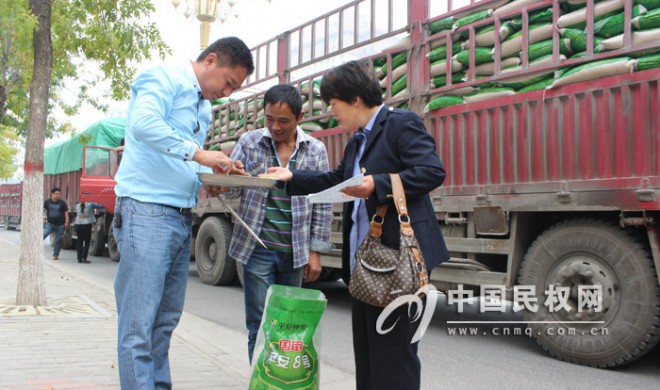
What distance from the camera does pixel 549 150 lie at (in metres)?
4.69

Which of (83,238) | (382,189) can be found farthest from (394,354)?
(83,238)

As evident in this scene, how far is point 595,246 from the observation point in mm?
4379

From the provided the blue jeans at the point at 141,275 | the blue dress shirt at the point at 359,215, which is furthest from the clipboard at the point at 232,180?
the blue dress shirt at the point at 359,215

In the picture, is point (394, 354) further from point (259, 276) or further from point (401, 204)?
point (259, 276)

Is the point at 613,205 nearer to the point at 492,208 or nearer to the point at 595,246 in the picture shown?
the point at 595,246

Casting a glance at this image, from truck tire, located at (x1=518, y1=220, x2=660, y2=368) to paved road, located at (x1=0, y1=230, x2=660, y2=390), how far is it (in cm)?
18

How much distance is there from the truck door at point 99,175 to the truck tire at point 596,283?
975 cm

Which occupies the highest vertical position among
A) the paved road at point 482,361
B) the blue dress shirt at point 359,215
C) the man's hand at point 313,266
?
the blue dress shirt at point 359,215

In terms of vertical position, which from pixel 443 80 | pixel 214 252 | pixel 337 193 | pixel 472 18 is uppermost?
pixel 472 18

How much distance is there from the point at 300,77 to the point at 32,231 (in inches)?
143

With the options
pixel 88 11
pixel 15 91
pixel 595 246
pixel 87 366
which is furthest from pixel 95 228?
pixel 595 246

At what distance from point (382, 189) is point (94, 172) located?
12750mm

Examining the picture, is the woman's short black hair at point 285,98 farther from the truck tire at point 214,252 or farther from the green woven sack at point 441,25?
the truck tire at point 214,252

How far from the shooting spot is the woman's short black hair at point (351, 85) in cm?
232
